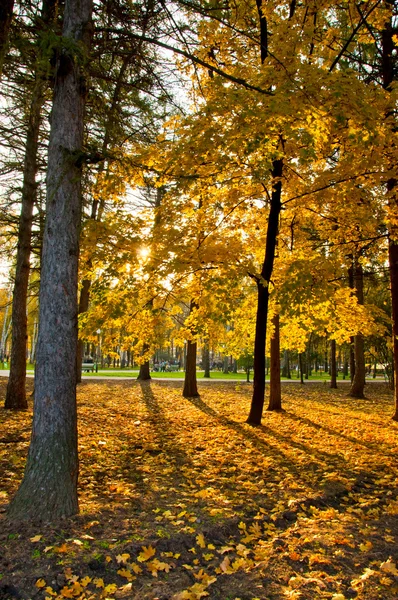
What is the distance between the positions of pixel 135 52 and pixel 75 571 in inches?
222

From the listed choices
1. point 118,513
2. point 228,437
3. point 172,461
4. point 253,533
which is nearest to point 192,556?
point 253,533

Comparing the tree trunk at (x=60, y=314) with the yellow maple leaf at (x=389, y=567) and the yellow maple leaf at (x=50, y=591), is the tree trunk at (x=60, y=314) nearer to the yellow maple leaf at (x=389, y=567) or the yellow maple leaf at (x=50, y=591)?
the yellow maple leaf at (x=50, y=591)

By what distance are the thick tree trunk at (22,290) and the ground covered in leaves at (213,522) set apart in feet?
4.02

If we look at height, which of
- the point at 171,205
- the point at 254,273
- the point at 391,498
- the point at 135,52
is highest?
the point at 135,52

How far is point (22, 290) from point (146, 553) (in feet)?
24.0

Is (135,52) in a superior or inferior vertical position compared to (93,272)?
superior

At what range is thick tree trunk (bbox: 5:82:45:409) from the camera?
898cm

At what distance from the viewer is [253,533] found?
367 centimetres

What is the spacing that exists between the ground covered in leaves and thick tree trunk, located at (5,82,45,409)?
4.02ft

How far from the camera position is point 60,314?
3863 mm

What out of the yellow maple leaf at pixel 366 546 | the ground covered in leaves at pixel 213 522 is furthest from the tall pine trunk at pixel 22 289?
the yellow maple leaf at pixel 366 546

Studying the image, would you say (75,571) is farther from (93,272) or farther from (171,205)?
(171,205)

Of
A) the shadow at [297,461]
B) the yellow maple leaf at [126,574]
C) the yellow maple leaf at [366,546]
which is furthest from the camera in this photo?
the shadow at [297,461]

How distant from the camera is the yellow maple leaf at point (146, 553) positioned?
121 inches
